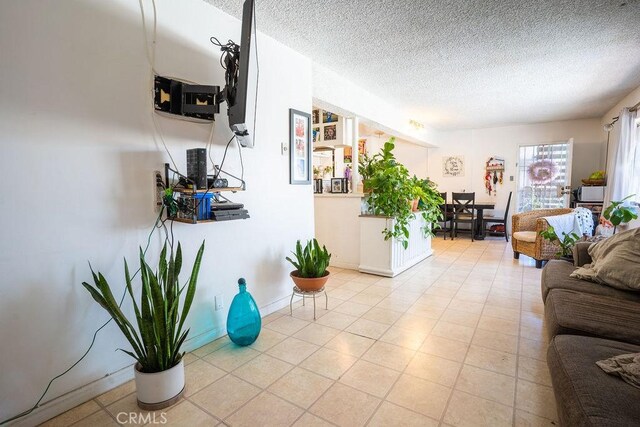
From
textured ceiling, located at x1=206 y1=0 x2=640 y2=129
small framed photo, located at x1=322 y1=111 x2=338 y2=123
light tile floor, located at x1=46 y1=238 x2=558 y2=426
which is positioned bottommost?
light tile floor, located at x1=46 y1=238 x2=558 y2=426

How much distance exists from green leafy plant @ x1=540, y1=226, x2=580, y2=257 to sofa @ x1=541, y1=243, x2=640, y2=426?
1309 mm

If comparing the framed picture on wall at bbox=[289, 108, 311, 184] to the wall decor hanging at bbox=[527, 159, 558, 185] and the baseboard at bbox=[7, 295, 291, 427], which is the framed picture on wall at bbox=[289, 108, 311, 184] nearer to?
the baseboard at bbox=[7, 295, 291, 427]

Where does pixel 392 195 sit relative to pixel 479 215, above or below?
above

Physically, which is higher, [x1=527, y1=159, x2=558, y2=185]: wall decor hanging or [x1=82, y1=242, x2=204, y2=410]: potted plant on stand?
[x1=527, y1=159, x2=558, y2=185]: wall decor hanging

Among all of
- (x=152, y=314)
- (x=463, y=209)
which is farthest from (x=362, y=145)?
(x=152, y=314)

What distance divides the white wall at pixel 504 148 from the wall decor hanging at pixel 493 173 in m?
0.08

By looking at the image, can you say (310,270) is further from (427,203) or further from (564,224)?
(564,224)

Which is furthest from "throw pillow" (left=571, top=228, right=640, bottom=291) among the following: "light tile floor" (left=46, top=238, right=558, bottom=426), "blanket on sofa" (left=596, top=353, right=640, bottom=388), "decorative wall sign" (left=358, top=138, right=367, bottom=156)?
"decorative wall sign" (left=358, top=138, right=367, bottom=156)

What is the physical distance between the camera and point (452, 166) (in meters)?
7.18

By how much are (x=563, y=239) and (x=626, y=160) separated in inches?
59.8

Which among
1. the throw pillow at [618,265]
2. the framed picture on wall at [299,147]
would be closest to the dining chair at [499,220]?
the throw pillow at [618,265]

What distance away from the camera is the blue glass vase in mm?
2158

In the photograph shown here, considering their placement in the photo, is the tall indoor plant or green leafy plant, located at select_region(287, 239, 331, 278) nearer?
green leafy plant, located at select_region(287, 239, 331, 278)

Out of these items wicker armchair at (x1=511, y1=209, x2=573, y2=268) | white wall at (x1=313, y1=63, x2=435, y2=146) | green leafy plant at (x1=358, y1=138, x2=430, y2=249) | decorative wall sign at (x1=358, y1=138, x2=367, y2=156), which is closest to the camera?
white wall at (x1=313, y1=63, x2=435, y2=146)
